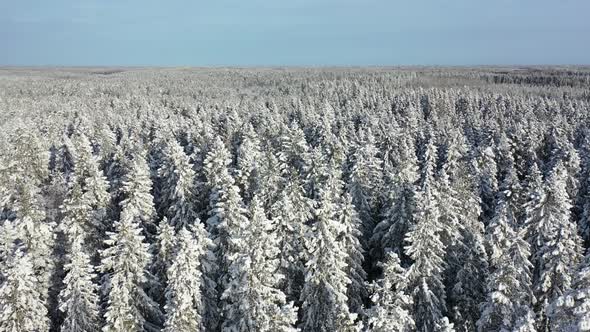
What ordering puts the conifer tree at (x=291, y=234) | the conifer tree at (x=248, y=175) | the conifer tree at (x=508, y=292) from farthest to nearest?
the conifer tree at (x=248, y=175) < the conifer tree at (x=291, y=234) < the conifer tree at (x=508, y=292)

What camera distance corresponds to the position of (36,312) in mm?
30297

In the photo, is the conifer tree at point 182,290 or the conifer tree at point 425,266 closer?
the conifer tree at point 182,290

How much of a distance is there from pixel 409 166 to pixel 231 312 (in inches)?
973

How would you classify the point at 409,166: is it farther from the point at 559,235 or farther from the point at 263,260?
the point at 263,260

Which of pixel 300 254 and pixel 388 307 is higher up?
Answer: pixel 388 307

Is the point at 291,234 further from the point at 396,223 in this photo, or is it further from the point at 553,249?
the point at 553,249

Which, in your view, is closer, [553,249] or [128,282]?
[553,249]

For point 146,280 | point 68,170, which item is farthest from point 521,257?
point 68,170

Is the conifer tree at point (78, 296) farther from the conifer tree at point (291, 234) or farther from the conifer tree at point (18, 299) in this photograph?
the conifer tree at point (291, 234)

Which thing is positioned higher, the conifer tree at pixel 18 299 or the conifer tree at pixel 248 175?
the conifer tree at pixel 248 175

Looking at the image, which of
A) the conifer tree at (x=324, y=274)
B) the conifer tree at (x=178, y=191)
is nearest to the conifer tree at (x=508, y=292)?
the conifer tree at (x=324, y=274)

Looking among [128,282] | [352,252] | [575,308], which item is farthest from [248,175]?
[575,308]

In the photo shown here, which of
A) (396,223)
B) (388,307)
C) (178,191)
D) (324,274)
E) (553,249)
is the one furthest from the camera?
(178,191)

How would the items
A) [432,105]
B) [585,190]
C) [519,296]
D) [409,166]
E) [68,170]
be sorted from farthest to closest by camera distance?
[432,105], [68,170], [585,190], [409,166], [519,296]
